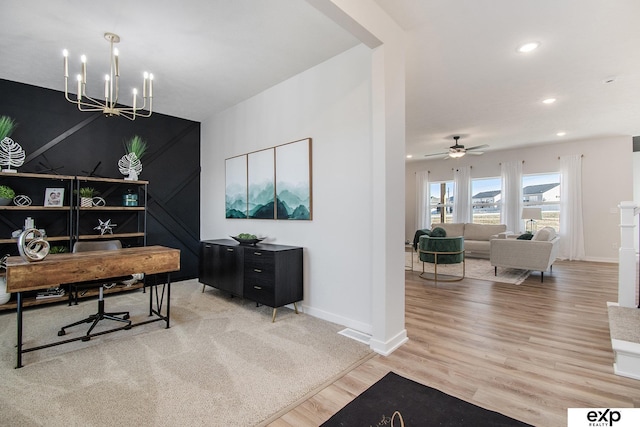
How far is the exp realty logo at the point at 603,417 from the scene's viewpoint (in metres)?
1.61

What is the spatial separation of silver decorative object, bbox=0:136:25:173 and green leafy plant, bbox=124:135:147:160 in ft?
4.03

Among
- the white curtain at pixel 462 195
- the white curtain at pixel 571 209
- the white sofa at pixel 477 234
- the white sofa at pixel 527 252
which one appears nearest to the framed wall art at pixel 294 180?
the white sofa at pixel 527 252

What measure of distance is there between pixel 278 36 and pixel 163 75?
1.69m

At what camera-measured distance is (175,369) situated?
7.20 feet

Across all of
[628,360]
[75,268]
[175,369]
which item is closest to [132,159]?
[75,268]

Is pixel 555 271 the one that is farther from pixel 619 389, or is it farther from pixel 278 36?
pixel 278 36

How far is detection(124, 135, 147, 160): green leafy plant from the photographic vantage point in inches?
178

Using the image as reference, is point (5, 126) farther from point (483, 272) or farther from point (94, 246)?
point (483, 272)

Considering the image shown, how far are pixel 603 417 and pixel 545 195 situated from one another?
7.31 m

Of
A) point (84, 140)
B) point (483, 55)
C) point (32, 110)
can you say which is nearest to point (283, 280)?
point (483, 55)

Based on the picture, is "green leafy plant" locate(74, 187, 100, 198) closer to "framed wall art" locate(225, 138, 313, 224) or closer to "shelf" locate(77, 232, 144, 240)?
Answer: "shelf" locate(77, 232, 144, 240)

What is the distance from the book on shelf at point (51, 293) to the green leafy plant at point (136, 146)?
2132 millimetres

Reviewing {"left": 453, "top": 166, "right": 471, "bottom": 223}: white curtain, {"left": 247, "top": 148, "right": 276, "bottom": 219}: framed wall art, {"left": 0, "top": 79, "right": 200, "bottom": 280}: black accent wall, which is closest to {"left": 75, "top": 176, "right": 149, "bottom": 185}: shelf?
{"left": 0, "top": 79, "right": 200, "bottom": 280}: black accent wall

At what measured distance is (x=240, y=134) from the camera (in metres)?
4.46
